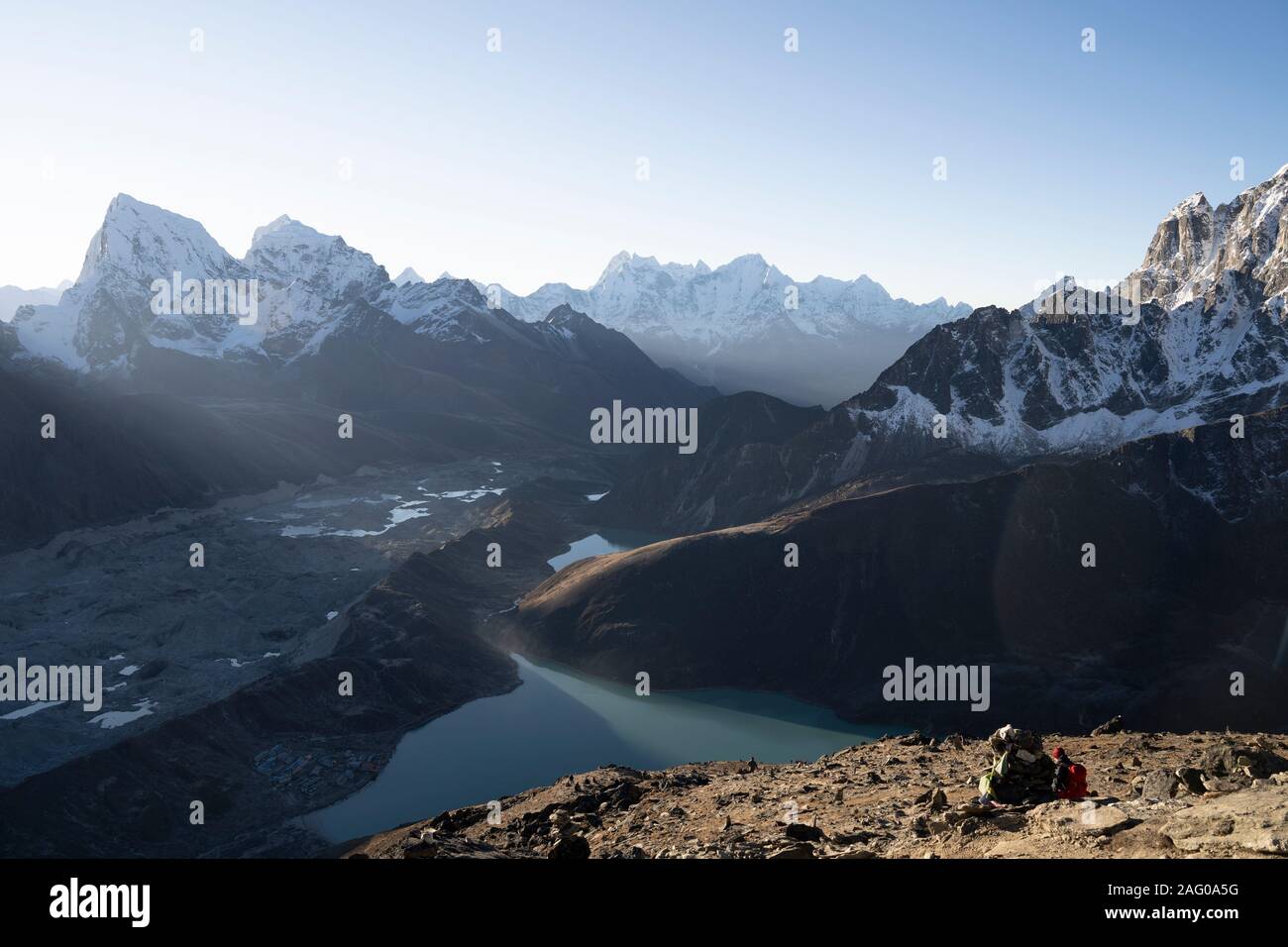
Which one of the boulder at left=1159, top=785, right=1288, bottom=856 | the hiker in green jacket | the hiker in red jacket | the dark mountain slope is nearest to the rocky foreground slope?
the boulder at left=1159, top=785, right=1288, bottom=856

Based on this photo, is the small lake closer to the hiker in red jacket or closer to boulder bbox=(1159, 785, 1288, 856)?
the hiker in red jacket

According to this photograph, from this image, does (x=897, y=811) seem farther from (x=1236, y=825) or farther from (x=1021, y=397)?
(x=1021, y=397)

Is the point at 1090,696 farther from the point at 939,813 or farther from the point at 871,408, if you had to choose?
the point at 871,408

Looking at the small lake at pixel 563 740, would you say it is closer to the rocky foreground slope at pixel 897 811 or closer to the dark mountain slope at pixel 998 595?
the dark mountain slope at pixel 998 595

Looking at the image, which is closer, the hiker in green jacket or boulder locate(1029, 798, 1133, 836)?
boulder locate(1029, 798, 1133, 836)

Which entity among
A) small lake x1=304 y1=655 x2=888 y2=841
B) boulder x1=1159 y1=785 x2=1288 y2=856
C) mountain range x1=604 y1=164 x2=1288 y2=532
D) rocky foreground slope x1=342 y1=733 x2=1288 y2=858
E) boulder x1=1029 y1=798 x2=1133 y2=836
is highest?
mountain range x1=604 y1=164 x2=1288 y2=532

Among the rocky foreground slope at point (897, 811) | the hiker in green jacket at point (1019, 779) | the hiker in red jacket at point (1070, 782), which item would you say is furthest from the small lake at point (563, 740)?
the hiker in red jacket at point (1070, 782)
